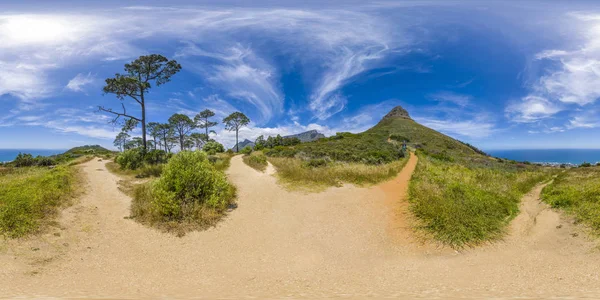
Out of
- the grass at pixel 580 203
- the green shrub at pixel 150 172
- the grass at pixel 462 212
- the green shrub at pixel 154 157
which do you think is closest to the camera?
the grass at pixel 462 212

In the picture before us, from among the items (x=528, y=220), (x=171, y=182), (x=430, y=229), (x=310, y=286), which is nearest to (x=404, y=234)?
(x=430, y=229)

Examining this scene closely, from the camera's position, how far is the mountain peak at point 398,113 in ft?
321

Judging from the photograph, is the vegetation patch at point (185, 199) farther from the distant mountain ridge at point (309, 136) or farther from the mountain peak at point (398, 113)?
the mountain peak at point (398, 113)

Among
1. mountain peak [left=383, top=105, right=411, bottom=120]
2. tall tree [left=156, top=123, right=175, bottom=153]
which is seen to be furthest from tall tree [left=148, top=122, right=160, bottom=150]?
mountain peak [left=383, top=105, right=411, bottom=120]

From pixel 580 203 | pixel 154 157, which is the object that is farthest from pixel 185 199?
pixel 154 157

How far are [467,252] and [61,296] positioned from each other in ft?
28.2

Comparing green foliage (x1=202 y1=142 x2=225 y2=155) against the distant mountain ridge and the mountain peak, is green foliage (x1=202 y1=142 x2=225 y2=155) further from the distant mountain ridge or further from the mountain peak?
the mountain peak

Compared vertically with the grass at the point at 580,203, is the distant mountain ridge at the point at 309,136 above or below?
above

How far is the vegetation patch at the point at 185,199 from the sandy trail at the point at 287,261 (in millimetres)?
473

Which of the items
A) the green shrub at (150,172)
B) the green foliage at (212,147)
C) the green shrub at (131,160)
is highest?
the green foliage at (212,147)

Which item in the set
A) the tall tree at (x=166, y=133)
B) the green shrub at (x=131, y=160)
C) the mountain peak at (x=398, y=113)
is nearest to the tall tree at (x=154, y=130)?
the tall tree at (x=166, y=133)

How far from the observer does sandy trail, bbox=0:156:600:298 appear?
16.7ft

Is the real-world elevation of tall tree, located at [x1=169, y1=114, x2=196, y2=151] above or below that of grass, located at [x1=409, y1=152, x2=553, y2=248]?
above

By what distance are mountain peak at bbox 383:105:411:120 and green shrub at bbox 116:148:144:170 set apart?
89995mm
